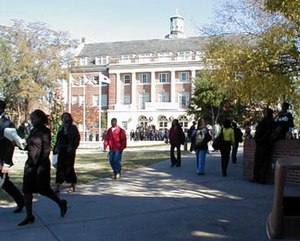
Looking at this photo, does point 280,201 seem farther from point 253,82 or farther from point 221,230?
point 253,82

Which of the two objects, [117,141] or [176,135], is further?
[176,135]

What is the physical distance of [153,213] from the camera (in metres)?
7.38

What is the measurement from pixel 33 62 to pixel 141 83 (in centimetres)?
3735

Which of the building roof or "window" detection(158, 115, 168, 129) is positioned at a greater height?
the building roof

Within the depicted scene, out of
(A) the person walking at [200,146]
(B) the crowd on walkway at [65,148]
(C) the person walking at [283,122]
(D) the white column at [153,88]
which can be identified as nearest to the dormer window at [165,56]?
(D) the white column at [153,88]

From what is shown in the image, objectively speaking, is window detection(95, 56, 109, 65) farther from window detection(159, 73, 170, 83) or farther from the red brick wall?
the red brick wall

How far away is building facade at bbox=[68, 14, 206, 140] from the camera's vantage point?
Answer: 75.6 metres

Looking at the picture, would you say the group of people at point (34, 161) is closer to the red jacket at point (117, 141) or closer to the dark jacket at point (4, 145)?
the dark jacket at point (4, 145)

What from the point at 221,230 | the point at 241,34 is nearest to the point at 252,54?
the point at 241,34

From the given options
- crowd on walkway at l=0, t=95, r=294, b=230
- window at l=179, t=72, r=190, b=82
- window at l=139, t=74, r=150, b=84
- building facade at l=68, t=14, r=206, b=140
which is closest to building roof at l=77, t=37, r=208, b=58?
building facade at l=68, t=14, r=206, b=140

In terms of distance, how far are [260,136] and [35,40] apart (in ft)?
129

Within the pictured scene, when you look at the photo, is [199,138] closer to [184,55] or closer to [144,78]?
[184,55]

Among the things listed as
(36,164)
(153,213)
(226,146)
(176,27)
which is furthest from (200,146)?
(176,27)

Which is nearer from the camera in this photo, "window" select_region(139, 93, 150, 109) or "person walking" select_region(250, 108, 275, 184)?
"person walking" select_region(250, 108, 275, 184)
